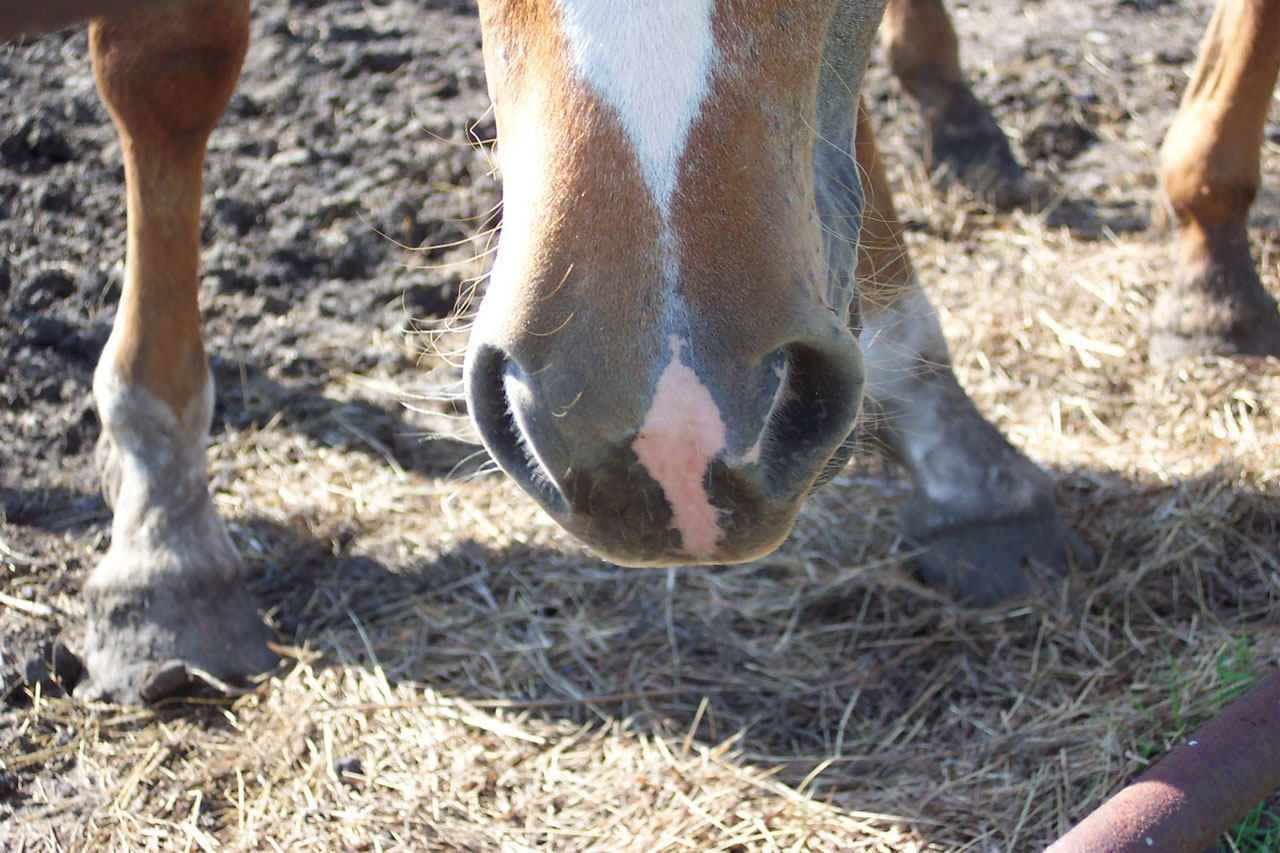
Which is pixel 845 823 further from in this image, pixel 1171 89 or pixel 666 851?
pixel 1171 89

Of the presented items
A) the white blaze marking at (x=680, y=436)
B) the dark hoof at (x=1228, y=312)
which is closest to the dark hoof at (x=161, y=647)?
the white blaze marking at (x=680, y=436)

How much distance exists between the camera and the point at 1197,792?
1312mm

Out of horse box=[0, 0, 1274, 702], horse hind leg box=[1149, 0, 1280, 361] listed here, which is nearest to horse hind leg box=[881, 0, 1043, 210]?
horse hind leg box=[1149, 0, 1280, 361]

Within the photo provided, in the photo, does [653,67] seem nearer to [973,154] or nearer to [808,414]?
[808,414]

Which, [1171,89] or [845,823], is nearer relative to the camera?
[845,823]

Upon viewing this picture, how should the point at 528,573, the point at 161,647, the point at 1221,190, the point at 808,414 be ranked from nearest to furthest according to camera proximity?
the point at 808,414 < the point at 161,647 < the point at 528,573 < the point at 1221,190

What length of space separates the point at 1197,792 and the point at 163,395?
209 cm

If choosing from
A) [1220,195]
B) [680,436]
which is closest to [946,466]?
[1220,195]

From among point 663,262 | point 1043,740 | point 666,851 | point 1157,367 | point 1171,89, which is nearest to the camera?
point 663,262

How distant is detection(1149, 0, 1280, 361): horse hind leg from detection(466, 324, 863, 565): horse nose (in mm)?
2011

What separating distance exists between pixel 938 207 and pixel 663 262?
287cm

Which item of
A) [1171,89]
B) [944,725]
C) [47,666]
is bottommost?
[944,725]

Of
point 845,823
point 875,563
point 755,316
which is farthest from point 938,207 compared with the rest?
point 755,316

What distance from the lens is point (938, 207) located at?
3.85 meters
